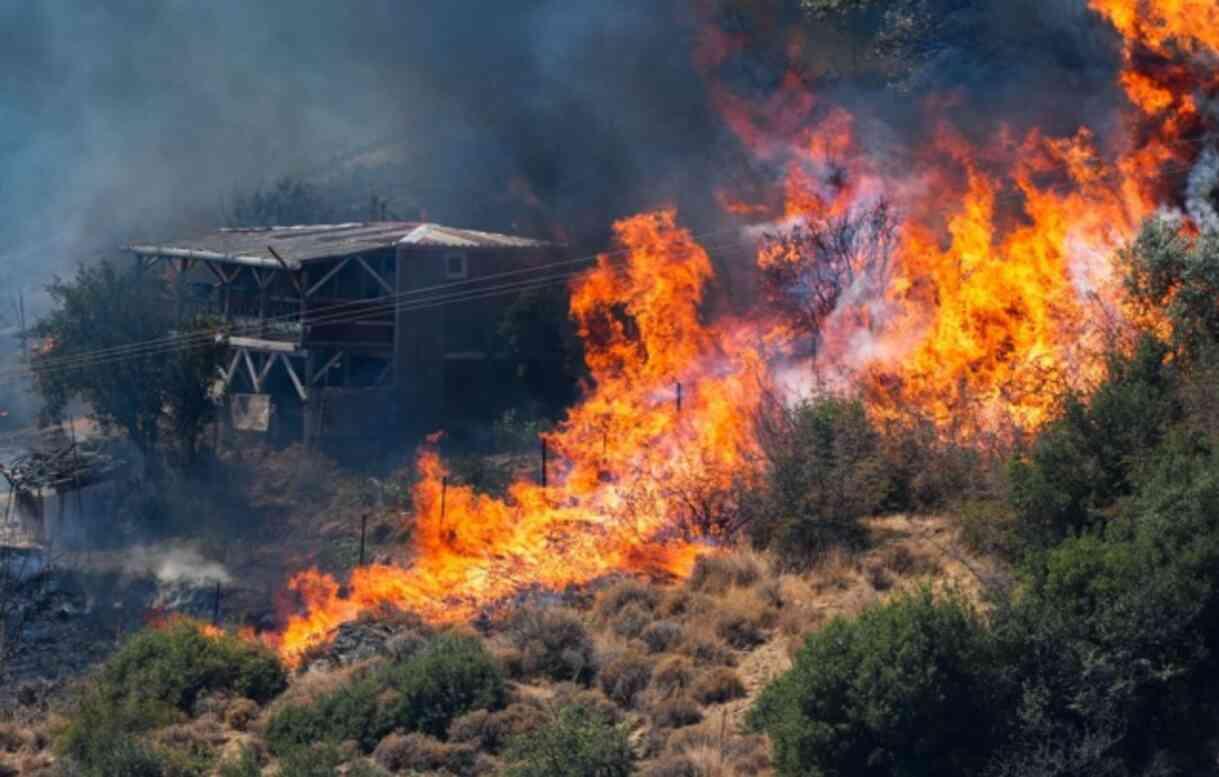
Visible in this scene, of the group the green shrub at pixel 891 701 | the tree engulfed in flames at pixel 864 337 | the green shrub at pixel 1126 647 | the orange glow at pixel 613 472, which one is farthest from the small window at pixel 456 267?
the green shrub at pixel 891 701

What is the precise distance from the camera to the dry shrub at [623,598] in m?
20.5

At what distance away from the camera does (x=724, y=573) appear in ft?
68.9

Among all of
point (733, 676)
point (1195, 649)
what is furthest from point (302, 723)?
point (1195, 649)

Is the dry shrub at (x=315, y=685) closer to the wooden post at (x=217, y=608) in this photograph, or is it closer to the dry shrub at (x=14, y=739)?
Result: the dry shrub at (x=14, y=739)

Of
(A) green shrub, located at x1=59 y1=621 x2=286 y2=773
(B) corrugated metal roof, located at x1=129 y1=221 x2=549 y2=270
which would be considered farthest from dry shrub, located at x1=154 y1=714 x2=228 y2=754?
(B) corrugated metal roof, located at x1=129 y1=221 x2=549 y2=270

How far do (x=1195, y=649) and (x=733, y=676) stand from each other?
5.26 meters

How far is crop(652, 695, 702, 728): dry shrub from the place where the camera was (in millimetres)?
17406

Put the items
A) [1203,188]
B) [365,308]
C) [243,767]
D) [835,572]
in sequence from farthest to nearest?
[365,308] < [1203,188] < [835,572] < [243,767]

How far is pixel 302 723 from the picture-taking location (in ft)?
60.2

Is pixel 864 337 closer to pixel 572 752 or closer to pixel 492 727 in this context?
pixel 492 727

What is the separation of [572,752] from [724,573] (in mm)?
5489

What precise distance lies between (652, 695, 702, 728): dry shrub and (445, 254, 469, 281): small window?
67.2 feet

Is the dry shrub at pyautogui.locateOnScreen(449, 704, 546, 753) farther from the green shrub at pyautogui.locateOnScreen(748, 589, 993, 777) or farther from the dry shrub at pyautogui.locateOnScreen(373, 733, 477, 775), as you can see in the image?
the green shrub at pyautogui.locateOnScreen(748, 589, 993, 777)

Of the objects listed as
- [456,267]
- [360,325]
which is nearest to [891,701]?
[456,267]
